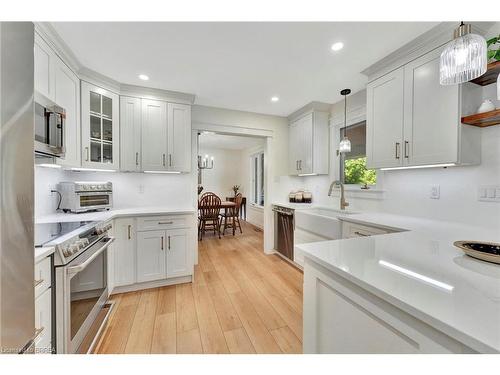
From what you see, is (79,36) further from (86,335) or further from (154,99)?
(86,335)

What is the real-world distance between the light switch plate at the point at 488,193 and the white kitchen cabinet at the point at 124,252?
322cm

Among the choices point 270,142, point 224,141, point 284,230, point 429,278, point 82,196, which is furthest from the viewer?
point 224,141

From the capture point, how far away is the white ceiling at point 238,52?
1.59m

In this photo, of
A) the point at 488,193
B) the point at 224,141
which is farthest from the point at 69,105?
the point at 224,141

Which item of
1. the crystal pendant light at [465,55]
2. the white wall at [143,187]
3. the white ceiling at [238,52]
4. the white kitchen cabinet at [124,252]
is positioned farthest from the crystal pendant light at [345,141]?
the white kitchen cabinet at [124,252]

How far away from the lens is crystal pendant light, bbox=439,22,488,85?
89cm

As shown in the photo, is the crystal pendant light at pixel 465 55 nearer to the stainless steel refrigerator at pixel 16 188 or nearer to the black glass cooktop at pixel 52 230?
the stainless steel refrigerator at pixel 16 188

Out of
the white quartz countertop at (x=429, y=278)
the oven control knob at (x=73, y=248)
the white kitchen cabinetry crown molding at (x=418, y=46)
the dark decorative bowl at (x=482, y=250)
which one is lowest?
the oven control knob at (x=73, y=248)

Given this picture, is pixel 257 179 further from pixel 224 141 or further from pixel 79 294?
pixel 79 294

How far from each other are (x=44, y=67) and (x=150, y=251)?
6.35 ft

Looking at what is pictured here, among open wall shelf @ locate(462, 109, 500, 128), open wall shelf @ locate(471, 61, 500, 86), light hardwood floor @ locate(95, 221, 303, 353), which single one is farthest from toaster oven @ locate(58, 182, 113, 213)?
open wall shelf @ locate(471, 61, 500, 86)

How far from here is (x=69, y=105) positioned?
80.7 inches

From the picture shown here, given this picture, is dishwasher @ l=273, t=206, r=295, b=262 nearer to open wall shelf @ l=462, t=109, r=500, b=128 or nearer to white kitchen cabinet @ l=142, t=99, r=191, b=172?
white kitchen cabinet @ l=142, t=99, r=191, b=172

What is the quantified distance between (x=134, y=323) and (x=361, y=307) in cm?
195
